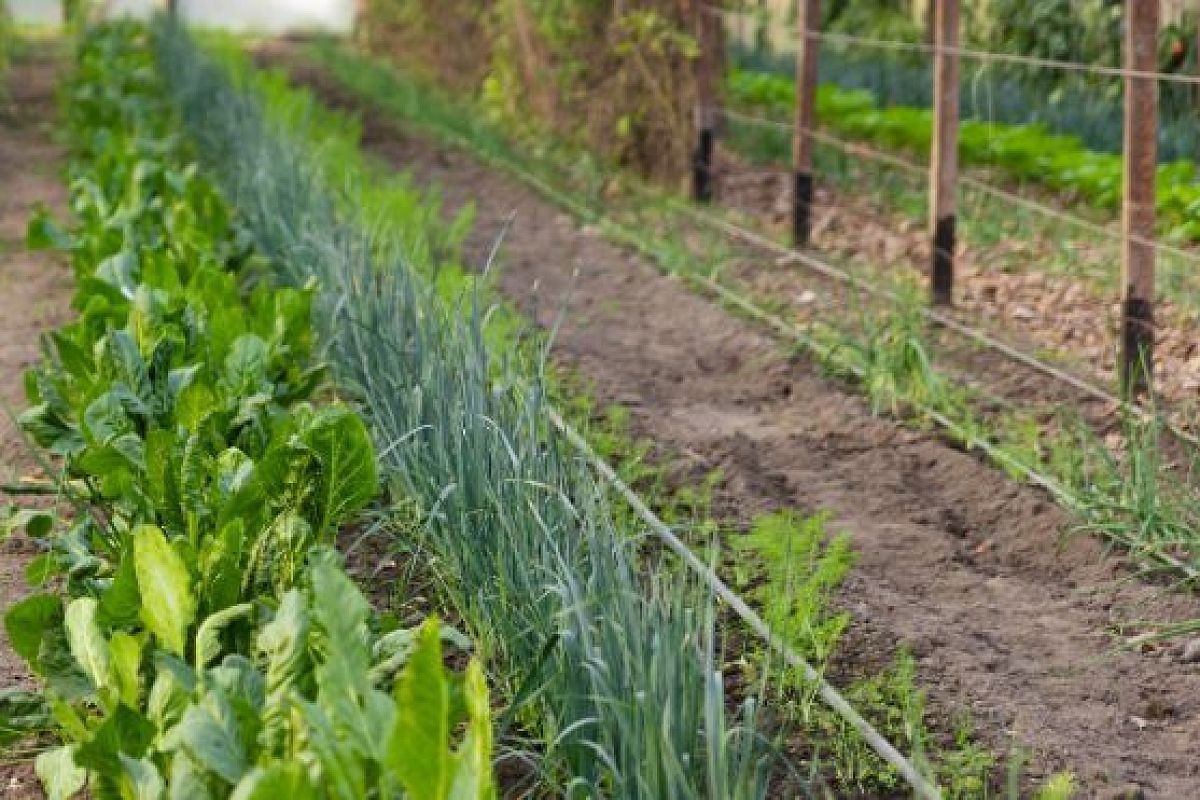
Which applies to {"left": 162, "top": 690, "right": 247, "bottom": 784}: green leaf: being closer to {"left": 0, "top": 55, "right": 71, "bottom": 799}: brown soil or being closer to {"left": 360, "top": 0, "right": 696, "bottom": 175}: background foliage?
{"left": 0, "top": 55, "right": 71, "bottom": 799}: brown soil

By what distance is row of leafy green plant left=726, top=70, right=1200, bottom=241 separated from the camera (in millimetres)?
7311

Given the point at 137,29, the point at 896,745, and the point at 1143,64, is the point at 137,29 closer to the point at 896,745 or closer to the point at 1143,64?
the point at 1143,64

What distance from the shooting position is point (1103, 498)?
4.51 meters

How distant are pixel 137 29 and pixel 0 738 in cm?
1289

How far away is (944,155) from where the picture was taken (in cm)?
698

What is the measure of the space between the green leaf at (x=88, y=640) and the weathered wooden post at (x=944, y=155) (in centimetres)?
455

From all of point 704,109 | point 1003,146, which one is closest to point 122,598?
point 1003,146

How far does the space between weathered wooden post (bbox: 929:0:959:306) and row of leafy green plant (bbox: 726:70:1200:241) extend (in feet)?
0.82

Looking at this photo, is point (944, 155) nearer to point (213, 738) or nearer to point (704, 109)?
point (704, 109)

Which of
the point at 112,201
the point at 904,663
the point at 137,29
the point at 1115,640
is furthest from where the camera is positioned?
the point at 137,29

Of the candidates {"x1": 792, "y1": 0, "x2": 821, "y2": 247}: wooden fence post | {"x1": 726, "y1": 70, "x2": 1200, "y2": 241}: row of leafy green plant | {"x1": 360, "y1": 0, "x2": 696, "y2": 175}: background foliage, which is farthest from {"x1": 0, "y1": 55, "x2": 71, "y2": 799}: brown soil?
{"x1": 726, "y1": 70, "x2": 1200, "y2": 241}: row of leafy green plant

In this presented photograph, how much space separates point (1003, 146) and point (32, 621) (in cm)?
631

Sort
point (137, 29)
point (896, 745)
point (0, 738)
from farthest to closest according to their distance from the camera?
point (137, 29), point (896, 745), point (0, 738)

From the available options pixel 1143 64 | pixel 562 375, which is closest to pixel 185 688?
pixel 562 375
